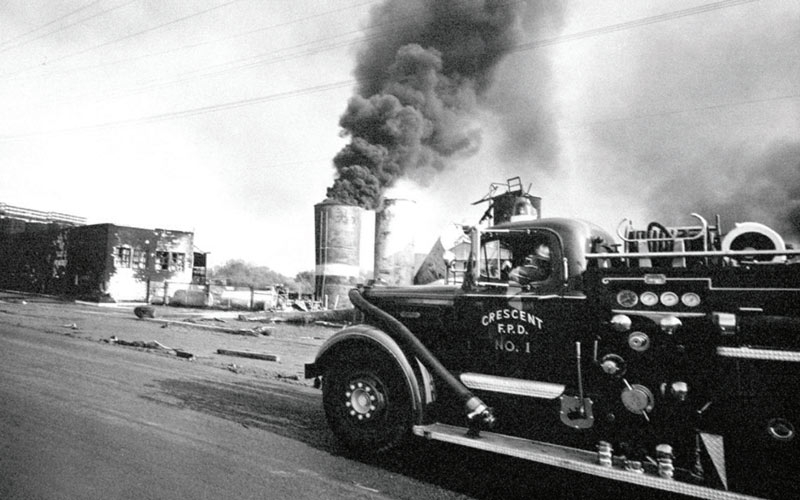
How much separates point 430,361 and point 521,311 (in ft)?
3.06

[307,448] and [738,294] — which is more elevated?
[738,294]

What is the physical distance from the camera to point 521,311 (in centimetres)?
448

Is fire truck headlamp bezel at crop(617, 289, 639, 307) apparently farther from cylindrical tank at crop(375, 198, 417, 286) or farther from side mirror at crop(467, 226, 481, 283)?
cylindrical tank at crop(375, 198, 417, 286)

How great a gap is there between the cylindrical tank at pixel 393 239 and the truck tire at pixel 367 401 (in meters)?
27.5

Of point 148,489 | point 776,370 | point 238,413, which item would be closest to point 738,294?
point 776,370

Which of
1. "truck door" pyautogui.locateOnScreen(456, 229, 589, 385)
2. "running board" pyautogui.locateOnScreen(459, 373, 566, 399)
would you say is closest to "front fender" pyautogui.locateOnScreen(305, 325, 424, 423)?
"running board" pyautogui.locateOnScreen(459, 373, 566, 399)

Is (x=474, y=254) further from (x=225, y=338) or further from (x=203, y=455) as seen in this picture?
(x=225, y=338)

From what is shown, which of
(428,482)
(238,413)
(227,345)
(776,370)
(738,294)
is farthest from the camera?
(227,345)

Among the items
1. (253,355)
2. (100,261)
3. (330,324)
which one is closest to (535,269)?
(253,355)

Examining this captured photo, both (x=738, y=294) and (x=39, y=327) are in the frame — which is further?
(x=39, y=327)

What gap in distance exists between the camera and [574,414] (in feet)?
13.6

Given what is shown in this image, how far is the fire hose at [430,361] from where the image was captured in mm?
4465

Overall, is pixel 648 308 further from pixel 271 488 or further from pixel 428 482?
pixel 271 488

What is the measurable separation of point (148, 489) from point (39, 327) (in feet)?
47.8
